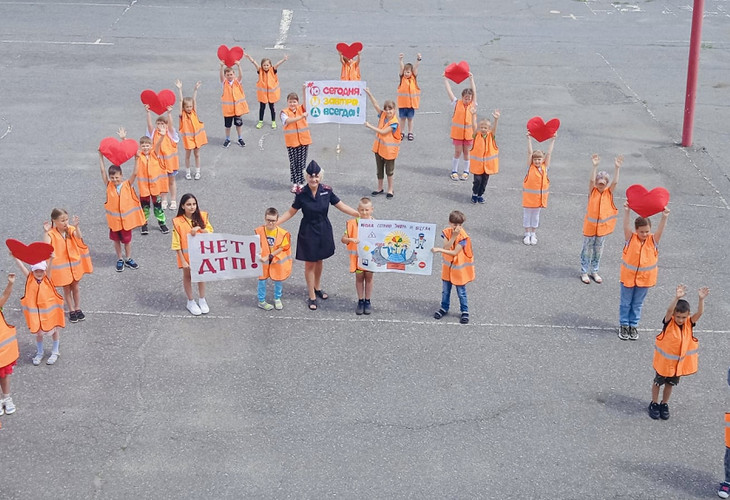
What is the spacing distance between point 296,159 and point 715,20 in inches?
687

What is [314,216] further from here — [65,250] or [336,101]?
[336,101]

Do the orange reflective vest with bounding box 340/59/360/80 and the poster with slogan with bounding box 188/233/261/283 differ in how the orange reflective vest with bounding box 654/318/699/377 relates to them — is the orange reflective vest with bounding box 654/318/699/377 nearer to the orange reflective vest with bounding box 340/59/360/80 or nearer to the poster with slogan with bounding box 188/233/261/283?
the poster with slogan with bounding box 188/233/261/283

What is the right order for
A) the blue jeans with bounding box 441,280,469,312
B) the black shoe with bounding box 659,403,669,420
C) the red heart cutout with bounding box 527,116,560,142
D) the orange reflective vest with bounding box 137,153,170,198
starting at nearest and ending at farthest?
the black shoe with bounding box 659,403,669,420 < the blue jeans with bounding box 441,280,469,312 < the orange reflective vest with bounding box 137,153,170,198 < the red heart cutout with bounding box 527,116,560,142

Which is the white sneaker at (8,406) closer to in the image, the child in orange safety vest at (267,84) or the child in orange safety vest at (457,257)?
the child in orange safety vest at (457,257)

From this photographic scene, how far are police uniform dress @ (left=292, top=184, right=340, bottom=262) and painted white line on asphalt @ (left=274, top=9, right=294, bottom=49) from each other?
507 inches

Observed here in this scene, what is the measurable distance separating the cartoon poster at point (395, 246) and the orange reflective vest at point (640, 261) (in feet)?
8.12

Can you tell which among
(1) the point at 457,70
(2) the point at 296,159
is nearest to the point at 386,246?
(2) the point at 296,159

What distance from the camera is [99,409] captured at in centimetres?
961

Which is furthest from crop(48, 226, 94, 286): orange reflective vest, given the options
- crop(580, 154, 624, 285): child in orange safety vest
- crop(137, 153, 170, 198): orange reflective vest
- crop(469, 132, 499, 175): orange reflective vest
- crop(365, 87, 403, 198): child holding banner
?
crop(580, 154, 624, 285): child in orange safety vest

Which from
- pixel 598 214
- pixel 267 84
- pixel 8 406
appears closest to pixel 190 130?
pixel 267 84

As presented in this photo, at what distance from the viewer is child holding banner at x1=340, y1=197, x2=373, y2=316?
11.2m

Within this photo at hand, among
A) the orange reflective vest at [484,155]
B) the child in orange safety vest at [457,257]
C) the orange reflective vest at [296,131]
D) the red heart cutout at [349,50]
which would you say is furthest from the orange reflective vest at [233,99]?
the child in orange safety vest at [457,257]

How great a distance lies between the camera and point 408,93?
17203 millimetres

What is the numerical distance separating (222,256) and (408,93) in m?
7.40
